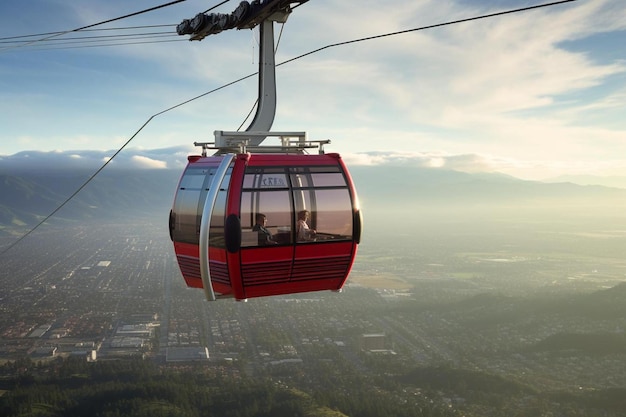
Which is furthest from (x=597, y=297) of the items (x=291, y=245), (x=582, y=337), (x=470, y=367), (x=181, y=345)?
(x=291, y=245)

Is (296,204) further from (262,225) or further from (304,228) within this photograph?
(262,225)

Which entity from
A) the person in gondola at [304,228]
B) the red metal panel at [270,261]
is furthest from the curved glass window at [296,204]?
the red metal panel at [270,261]

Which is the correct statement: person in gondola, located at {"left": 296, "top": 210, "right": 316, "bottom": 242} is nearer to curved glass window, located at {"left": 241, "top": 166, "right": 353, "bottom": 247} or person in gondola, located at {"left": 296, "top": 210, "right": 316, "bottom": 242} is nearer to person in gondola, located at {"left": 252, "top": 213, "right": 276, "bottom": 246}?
curved glass window, located at {"left": 241, "top": 166, "right": 353, "bottom": 247}

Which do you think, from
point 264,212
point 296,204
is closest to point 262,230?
point 264,212

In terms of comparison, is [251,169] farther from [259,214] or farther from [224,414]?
[224,414]

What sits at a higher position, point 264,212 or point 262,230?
point 264,212

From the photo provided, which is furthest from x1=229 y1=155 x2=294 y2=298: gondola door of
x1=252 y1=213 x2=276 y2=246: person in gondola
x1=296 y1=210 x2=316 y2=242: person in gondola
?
x1=296 y1=210 x2=316 y2=242: person in gondola
